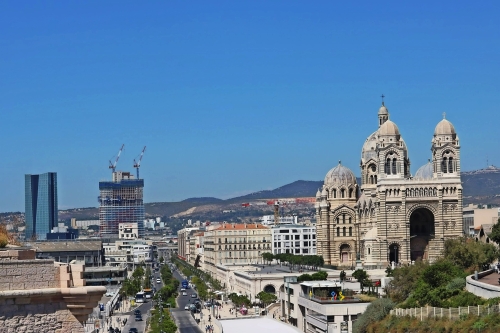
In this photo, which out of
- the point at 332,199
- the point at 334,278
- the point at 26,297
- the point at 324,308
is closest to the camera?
the point at 26,297

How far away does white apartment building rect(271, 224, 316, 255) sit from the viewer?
492 feet

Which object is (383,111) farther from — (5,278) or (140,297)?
(5,278)

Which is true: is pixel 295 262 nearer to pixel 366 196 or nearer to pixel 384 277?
pixel 366 196

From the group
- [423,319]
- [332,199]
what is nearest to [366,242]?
[332,199]

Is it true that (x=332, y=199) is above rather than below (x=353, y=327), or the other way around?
above

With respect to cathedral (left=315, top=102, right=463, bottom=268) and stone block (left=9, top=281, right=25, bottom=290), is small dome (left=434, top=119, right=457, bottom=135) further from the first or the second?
stone block (left=9, top=281, right=25, bottom=290)

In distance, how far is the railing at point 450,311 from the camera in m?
42.3

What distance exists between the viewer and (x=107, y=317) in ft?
315

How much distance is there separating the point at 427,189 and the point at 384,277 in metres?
19.1

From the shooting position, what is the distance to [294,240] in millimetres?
150500

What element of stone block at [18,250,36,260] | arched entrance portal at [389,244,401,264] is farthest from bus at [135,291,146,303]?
stone block at [18,250,36,260]

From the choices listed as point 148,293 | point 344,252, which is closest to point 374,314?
point 344,252

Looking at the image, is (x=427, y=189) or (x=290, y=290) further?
(x=427, y=189)

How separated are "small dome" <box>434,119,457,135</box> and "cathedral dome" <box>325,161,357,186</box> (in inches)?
762
